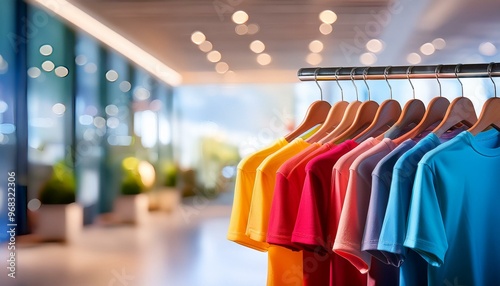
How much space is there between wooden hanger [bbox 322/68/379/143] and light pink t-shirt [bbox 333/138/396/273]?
25 centimetres

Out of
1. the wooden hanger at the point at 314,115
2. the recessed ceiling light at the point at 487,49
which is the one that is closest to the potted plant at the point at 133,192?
the recessed ceiling light at the point at 487,49

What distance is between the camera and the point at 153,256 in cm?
517

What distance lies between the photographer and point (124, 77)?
5520 millimetres

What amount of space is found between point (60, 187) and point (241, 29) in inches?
71.2

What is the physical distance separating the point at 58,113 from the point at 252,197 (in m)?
3.45

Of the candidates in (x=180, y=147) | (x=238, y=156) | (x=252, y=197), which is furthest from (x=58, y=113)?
(x=252, y=197)

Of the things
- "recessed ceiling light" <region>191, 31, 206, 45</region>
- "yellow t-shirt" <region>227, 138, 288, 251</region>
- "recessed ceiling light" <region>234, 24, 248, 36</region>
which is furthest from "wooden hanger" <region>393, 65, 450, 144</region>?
"recessed ceiling light" <region>191, 31, 206, 45</region>

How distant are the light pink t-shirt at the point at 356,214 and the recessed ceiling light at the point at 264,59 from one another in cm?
330

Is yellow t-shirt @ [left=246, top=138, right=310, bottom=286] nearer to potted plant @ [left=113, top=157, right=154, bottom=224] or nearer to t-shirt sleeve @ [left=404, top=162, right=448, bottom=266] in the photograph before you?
t-shirt sleeve @ [left=404, top=162, right=448, bottom=266]

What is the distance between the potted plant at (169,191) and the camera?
5363mm

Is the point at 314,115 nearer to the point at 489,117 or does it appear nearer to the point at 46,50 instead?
the point at 489,117

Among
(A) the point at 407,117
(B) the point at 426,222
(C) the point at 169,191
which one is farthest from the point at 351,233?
(C) the point at 169,191

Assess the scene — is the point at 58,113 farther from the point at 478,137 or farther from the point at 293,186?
the point at 478,137

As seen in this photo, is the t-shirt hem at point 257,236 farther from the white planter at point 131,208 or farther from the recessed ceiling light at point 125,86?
the recessed ceiling light at point 125,86
